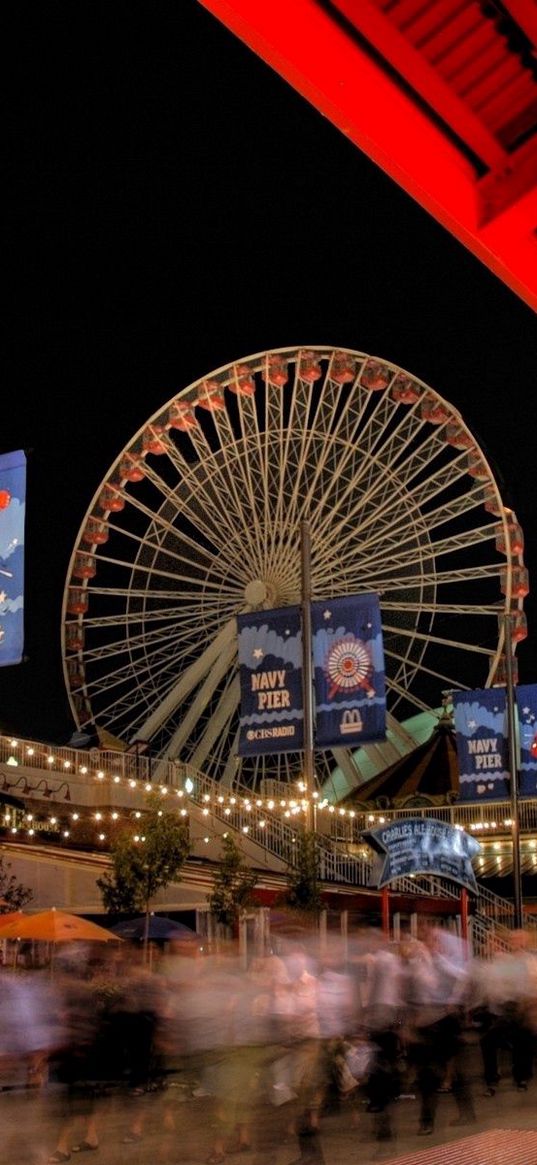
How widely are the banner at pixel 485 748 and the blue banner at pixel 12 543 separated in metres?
14.9

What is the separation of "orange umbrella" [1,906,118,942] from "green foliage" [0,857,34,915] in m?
4.91

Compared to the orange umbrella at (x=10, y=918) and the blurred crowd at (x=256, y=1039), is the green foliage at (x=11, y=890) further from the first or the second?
the blurred crowd at (x=256, y=1039)

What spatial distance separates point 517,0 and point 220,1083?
10342 millimetres

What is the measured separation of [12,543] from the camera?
1343 centimetres

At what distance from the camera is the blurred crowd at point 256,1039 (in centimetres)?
1152

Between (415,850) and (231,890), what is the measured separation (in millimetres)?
3239

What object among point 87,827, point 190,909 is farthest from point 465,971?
point 87,827

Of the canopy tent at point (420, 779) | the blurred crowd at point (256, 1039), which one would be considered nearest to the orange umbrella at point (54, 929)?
the blurred crowd at point (256, 1039)

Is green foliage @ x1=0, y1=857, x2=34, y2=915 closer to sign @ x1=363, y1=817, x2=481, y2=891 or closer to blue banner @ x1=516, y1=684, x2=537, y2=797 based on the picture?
sign @ x1=363, y1=817, x2=481, y2=891

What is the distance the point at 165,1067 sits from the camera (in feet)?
44.9

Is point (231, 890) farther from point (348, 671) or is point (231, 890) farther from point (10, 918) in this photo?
point (348, 671)

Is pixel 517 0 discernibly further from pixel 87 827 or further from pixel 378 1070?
pixel 87 827

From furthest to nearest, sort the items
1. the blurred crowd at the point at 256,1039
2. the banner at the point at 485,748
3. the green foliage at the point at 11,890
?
the banner at the point at 485,748 < the green foliage at the point at 11,890 < the blurred crowd at the point at 256,1039

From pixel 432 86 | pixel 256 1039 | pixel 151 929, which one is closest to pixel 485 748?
pixel 151 929
